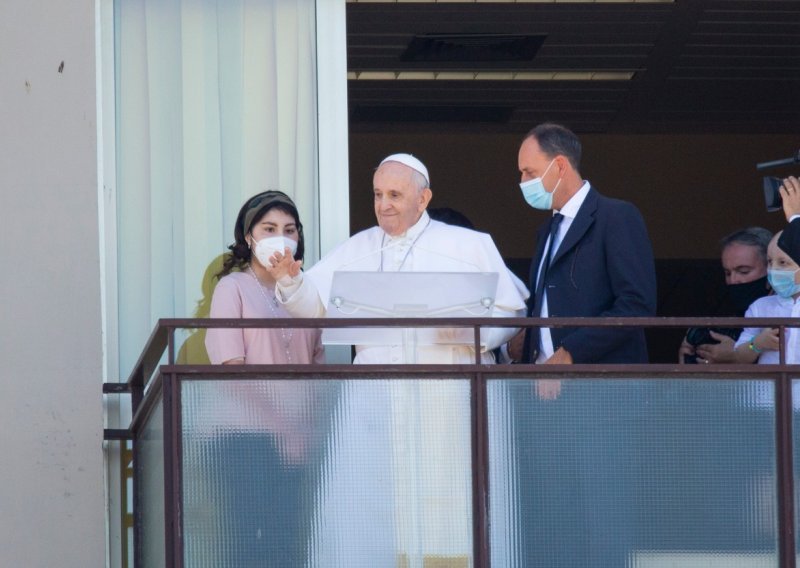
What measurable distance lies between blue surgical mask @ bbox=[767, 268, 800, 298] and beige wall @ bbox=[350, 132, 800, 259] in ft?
28.3

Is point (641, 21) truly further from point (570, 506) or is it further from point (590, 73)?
point (570, 506)

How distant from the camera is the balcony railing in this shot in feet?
20.8

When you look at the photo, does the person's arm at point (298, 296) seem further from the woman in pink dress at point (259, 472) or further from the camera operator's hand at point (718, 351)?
the camera operator's hand at point (718, 351)

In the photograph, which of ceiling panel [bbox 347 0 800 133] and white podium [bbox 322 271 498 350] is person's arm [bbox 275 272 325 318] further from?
ceiling panel [bbox 347 0 800 133]

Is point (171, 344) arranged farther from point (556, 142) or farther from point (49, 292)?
point (556, 142)

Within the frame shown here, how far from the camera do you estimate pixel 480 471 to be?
20.9 ft

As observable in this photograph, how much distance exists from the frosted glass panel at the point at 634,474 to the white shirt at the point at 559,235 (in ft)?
0.82

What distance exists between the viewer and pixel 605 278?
6.54 m

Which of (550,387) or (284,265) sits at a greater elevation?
(284,265)

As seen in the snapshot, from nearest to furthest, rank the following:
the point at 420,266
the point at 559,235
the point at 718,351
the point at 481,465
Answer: the point at 481,465
the point at 559,235
the point at 420,266
the point at 718,351

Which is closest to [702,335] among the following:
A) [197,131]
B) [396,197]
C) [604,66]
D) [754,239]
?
[754,239]

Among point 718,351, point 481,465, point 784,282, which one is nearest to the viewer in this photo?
point 481,465

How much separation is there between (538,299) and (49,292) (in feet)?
6.75

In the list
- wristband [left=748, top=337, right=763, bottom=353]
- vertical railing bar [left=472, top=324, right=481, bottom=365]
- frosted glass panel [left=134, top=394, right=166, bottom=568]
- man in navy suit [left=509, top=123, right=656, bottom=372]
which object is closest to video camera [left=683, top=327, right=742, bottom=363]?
wristband [left=748, top=337, right=763, bottom=353]
